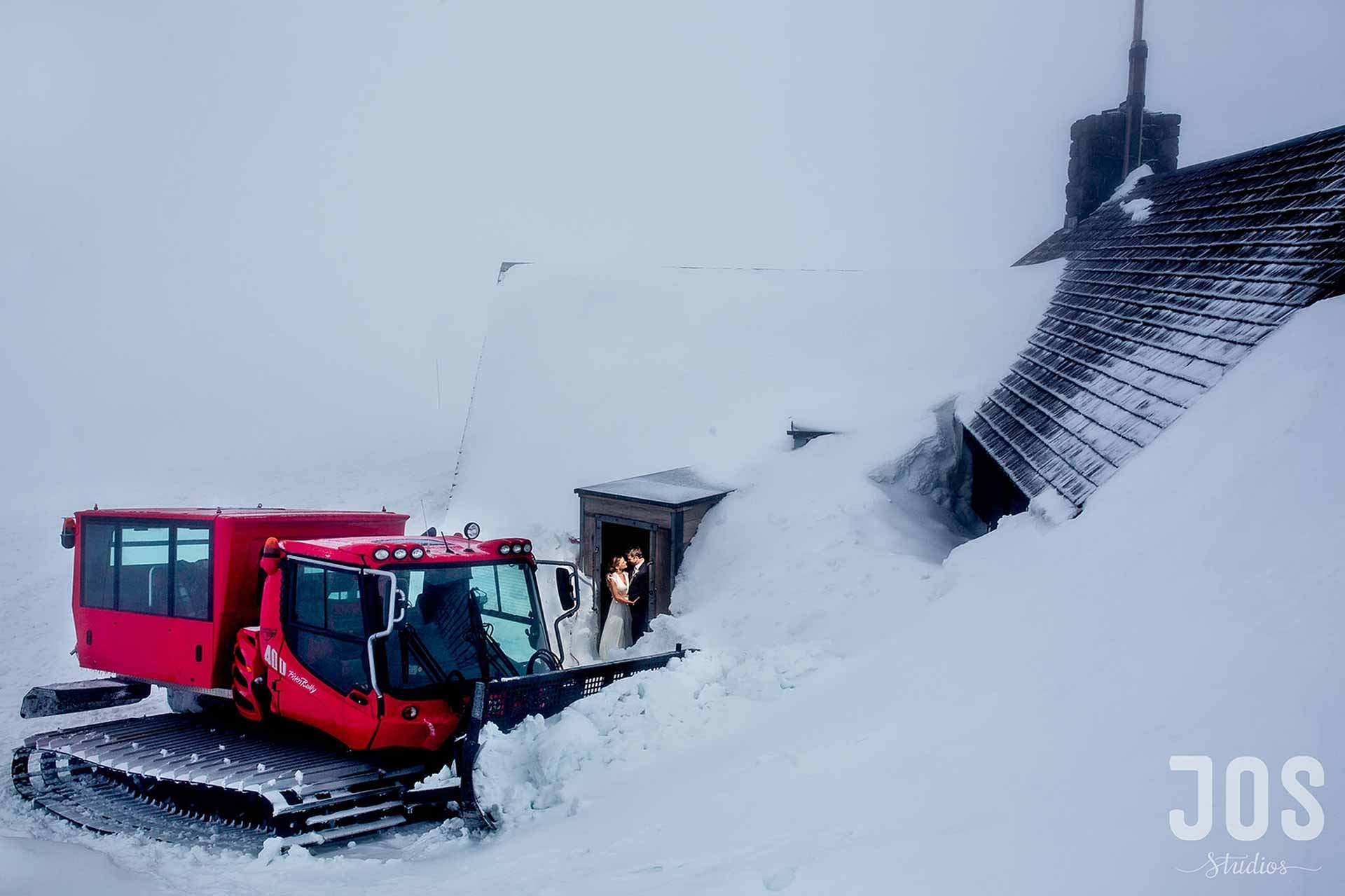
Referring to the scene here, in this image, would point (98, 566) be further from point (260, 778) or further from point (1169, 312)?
point (1169, 312)

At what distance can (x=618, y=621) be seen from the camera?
1104cm

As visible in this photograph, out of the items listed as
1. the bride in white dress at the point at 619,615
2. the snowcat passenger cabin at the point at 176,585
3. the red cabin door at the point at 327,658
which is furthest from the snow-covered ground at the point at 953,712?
the snowcat passenger cabin at the point at 176,585

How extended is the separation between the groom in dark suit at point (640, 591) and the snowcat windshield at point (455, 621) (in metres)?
3.98

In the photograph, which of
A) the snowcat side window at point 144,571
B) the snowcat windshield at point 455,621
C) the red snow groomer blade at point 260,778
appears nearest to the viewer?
the red snow groomer blade at point 260,778

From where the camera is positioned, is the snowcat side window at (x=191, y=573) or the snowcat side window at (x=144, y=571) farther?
the snowcat side window at (x=144, y=571)

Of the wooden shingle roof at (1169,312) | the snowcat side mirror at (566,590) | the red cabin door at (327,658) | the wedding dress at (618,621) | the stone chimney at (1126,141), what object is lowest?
the wedding dress at (618,621)

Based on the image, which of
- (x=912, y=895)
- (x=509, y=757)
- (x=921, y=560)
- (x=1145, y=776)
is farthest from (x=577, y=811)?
(x=921, y=560)

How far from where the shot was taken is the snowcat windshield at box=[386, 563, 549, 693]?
251 inches

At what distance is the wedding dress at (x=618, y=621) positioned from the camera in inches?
431

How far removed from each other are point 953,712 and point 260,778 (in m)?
4.61

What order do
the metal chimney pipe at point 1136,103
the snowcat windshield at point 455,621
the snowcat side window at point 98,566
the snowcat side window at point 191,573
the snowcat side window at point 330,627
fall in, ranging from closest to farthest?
the snowcat windshield at point 455,621, the snowcat side window at point 330,627, the snowcat side window at point 191,573, the snowcat side window at point 98,566, the metal chimney pipe at point 1136,103

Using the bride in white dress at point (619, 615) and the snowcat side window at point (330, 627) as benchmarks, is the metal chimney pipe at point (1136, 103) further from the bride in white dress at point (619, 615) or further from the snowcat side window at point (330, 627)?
the snowcat side window at point (330, 627)

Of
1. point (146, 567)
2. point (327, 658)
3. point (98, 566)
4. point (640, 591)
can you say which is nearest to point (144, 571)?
point (146, 567)

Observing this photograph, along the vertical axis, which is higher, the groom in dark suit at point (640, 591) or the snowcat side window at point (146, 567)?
the snowcat side window at point (146, 567)
